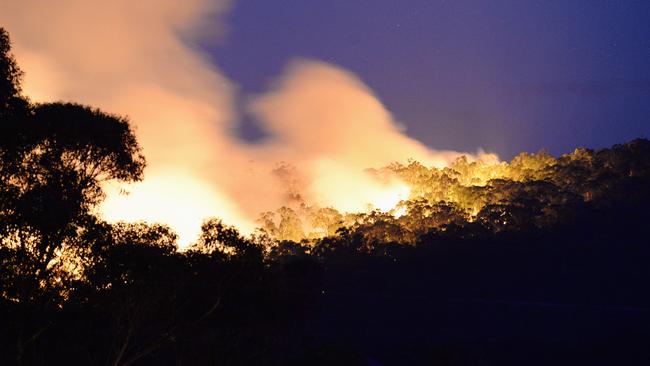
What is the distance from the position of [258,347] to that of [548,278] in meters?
27.0

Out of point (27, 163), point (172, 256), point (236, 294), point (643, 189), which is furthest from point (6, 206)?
point (643, 189)

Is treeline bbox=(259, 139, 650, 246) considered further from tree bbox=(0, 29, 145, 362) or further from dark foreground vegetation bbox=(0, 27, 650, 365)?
tree bbox=(0, 29, 145, 362)

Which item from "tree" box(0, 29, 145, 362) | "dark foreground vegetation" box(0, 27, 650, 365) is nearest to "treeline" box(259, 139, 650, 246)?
"dark foreground vegetation" box(0, 27, 650, 365)

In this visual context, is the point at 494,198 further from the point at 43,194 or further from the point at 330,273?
the point at 43,194

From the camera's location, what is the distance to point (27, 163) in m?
14.0

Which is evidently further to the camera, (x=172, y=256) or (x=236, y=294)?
(x=236, y=294)

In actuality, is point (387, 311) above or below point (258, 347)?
above

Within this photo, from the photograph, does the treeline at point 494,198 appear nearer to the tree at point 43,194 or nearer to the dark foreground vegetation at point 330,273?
the dark foreground vegetation at point 330,273

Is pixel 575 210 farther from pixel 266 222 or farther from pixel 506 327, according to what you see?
pixel 266 222

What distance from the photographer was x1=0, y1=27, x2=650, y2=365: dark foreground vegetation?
13812 millimetres

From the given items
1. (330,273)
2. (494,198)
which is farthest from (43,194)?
(494,198)

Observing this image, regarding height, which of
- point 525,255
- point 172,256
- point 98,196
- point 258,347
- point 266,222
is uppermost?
point 266,222

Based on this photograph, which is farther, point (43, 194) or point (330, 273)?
point (330, 273)

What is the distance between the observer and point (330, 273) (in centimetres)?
→ 4981
